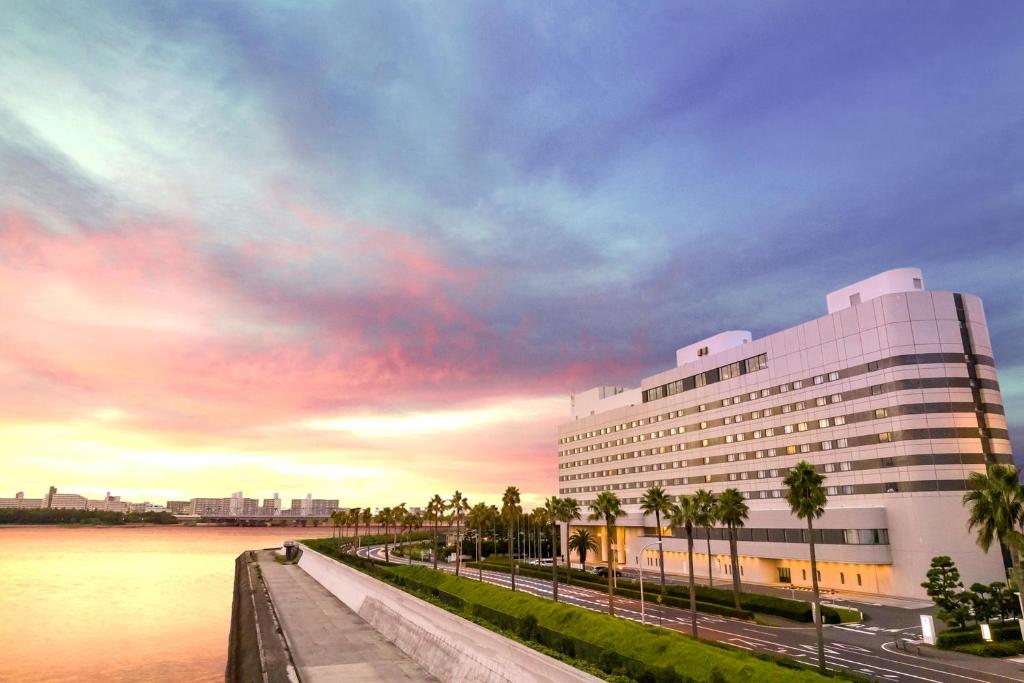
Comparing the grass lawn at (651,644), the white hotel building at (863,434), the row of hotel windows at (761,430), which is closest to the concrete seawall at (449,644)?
the grass lawn at (651,644)

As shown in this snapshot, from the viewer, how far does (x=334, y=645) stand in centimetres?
5034

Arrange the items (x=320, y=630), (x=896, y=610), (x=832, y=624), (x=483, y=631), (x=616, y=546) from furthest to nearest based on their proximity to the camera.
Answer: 1. (x=616, y=546)
2. (x=896, y=610)
3. (x=832, y=624)
4. (x=320, y=630)
5. (x=483, y=631)

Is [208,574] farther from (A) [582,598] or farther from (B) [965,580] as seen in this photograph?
(B) [965,580]

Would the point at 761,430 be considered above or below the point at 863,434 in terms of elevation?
above

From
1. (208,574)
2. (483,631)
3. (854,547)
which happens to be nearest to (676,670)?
(483,631)

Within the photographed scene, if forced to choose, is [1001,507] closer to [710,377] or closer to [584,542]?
[710,377]

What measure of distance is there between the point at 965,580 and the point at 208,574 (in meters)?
142

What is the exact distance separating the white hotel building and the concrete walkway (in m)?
62.5

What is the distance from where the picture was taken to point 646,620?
64.4 meters

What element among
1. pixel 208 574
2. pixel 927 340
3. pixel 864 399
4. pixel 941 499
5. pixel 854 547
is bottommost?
pixel 208 574

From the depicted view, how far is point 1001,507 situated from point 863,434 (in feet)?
119

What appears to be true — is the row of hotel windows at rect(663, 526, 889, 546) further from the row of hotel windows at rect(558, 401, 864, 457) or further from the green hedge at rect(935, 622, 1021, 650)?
the green hedge at rect(935, 622, 1021, 650)

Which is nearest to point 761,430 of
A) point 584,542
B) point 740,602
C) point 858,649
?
point 740,602

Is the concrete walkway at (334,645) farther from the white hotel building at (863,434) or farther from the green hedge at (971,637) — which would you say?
the white hotel building at (863,434)
